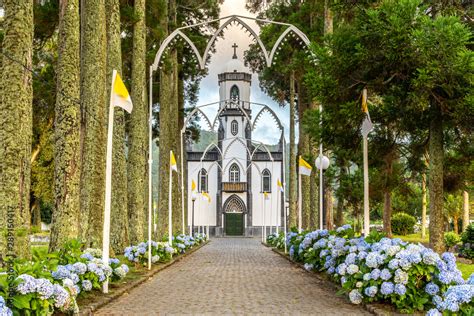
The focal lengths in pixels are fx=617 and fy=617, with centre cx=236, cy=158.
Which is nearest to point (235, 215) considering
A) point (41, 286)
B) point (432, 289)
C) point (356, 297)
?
point (356, 297)

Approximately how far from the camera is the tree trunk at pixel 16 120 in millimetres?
8977

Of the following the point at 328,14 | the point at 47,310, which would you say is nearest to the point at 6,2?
the point at 47,310

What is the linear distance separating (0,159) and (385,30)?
21.6ft

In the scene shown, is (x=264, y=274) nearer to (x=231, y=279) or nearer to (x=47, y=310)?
(x=231, y=279)

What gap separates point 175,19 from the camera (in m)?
27.3

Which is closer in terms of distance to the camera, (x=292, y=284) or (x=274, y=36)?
(x=292, y=284)

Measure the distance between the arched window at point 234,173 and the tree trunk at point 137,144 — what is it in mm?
44935

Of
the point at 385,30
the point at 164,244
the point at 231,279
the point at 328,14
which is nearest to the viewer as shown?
the point at 385,30

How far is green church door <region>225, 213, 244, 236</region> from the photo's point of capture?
63.1 m

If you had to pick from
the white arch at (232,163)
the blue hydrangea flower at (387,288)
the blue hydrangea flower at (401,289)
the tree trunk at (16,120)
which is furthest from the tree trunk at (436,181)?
the white arch at (232,163)

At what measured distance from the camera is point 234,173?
6391cm

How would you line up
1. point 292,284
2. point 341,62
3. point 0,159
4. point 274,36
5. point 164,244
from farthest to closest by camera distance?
point 274,36
point 164,244
point 292,284
point 341,62
point 0,159

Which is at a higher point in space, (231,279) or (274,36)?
(274,36)

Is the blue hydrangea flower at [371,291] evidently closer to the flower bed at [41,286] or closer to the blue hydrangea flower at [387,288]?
the blue hydrangea flower at [387,288]
